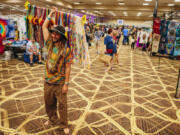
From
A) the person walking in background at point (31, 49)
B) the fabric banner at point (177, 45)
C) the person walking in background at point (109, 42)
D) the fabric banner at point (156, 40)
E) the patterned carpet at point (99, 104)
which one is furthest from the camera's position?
the fabric banner at point (177, 45)

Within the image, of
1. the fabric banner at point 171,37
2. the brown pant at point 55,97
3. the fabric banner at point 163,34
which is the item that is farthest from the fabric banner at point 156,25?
the brown pant at point 55,97

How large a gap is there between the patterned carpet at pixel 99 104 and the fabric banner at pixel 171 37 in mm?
3925

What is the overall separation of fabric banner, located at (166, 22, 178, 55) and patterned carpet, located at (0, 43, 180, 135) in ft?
12.9

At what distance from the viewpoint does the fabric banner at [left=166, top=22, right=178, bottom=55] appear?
25.5 feet

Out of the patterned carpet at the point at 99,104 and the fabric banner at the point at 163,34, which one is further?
the fabric banner at the point at 163,34

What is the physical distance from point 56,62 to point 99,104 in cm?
162

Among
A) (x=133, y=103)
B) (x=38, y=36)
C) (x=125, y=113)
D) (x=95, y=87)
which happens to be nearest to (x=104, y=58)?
A: (x=95, y=87)

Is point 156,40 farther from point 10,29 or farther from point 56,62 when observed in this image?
point 10,29

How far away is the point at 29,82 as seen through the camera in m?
4.15

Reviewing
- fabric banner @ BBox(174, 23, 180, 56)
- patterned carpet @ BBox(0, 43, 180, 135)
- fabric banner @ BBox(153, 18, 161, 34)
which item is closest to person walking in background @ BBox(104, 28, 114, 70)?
patterned carpet @ BBox(0, 43, 180, 135)

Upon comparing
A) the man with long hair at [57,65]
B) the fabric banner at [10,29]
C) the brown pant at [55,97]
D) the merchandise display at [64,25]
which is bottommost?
the brown pant at [55,97]

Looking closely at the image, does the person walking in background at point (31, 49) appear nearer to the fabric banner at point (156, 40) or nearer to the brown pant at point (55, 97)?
the brown pant at point (55, 97)

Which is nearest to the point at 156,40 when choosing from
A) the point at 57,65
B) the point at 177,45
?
the point at 177,45

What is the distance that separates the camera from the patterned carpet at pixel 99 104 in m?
2.40
